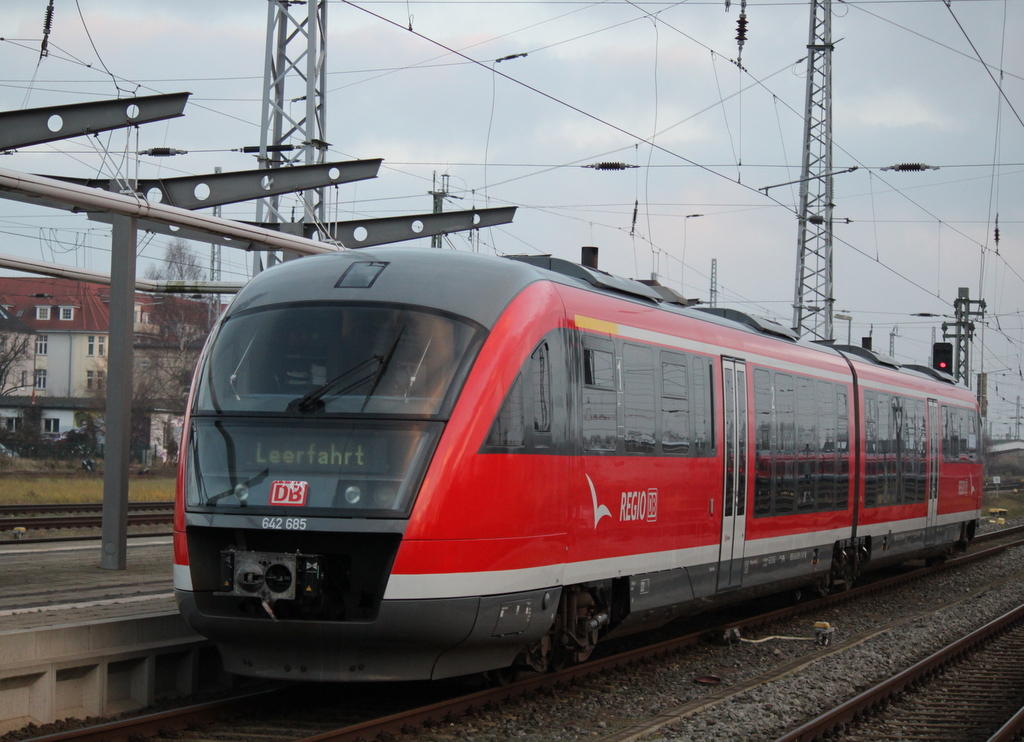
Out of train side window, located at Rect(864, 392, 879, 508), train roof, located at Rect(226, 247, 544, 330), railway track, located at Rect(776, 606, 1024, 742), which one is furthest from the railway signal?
train roof, located at Rect(226, 247, 544, 330)

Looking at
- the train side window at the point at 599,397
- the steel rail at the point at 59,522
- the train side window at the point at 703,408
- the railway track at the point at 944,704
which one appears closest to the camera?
the railway track at the point at 944,704

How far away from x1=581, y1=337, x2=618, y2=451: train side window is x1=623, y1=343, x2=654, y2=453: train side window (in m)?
0.26

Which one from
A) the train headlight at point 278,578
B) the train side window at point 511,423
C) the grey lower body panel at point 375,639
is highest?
the train side window at point 511,423

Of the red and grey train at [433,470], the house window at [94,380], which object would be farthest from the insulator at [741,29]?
the house window at [94,380]

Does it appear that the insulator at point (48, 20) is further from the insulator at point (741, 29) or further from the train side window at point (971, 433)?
the train side window at point (971, 433)

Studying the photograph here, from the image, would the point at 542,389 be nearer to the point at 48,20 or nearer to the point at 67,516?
the point at 48,20

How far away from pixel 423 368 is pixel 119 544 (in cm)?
617

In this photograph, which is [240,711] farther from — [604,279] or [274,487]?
[604,279]

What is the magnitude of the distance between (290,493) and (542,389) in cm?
199

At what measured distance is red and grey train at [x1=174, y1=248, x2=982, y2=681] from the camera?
751 cm

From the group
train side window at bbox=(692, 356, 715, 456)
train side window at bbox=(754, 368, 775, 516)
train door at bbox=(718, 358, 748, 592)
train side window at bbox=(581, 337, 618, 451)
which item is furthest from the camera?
train side window at bbox=(754, 368, 775, 516)

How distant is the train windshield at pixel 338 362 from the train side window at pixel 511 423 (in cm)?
41

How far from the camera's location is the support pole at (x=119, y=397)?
12.2 metres

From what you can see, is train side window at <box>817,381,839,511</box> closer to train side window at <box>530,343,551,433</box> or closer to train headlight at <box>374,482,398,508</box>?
train side window at <box>530,343,551,433</box>
